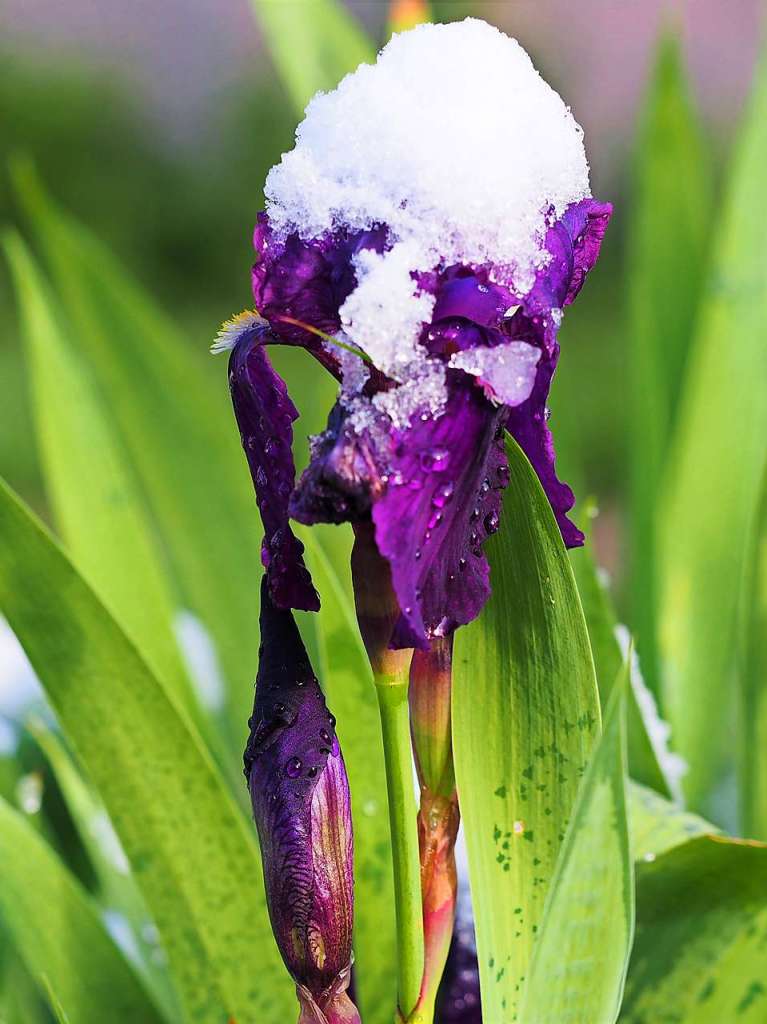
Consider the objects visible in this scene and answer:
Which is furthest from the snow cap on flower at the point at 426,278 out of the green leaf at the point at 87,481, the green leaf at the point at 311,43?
the green leaf at the point at 311,43

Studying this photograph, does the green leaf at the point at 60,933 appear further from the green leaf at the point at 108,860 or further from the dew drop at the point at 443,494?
the dew drop at the point at 443,494

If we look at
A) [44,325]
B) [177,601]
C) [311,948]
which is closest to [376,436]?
[311,948]

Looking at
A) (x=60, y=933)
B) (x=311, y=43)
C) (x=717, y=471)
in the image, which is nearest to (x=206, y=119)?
(x=311, y=43)

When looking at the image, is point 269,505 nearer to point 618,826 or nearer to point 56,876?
point 618,826

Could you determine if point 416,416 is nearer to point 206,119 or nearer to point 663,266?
point 663,266

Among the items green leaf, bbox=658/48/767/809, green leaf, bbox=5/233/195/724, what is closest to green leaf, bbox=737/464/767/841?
green leaf, bbox=658/48/767/809

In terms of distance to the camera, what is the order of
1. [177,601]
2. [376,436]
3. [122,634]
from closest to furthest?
[376,436]
[122,634]
[177,601]

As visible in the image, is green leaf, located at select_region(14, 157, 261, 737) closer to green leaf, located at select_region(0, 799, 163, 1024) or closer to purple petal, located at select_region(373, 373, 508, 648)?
green leaf, located at select_region(0, 799, 163, 1024)
